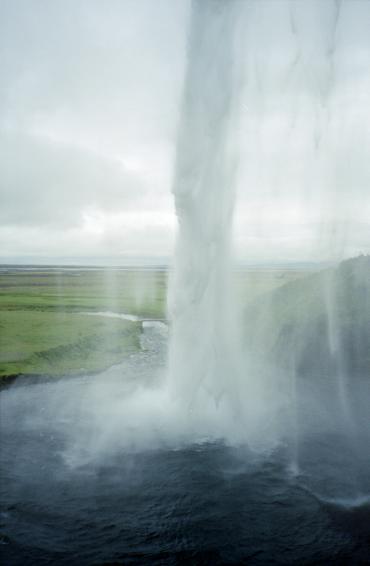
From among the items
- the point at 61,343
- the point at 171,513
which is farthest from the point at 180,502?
the point at 61,343

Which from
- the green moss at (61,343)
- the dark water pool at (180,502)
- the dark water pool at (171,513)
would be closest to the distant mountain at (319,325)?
the green moss at (61,343)

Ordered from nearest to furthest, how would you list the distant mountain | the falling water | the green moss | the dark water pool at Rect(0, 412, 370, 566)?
the dark water pool at Rect(0, 412, 370, 566)
the falling water
the green moss
the distant mountain

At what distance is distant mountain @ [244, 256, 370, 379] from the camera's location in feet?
142

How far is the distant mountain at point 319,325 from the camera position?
43.4 meters

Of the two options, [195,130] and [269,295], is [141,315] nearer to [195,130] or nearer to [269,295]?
[269,295]

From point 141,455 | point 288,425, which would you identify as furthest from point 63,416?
point 288,425

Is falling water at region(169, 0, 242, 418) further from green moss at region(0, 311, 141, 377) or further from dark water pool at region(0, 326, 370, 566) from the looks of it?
green moss at region(0, 311, 141, 377)

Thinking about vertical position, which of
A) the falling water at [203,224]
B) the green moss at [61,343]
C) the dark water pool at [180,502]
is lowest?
the dark water pool at [180,502]

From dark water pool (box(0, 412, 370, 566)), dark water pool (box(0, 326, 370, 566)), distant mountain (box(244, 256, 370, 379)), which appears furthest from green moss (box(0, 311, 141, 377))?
distant mountain (box(244, 256, 370, 379))

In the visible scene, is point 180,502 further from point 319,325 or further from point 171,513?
point 319,325

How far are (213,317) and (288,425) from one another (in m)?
8.30

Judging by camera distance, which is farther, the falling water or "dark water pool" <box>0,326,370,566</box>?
the falling water

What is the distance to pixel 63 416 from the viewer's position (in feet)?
86.0

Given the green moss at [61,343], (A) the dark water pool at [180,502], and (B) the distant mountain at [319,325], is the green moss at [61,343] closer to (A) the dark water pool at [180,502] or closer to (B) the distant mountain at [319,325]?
(A) the dark water pool at [180,502]
